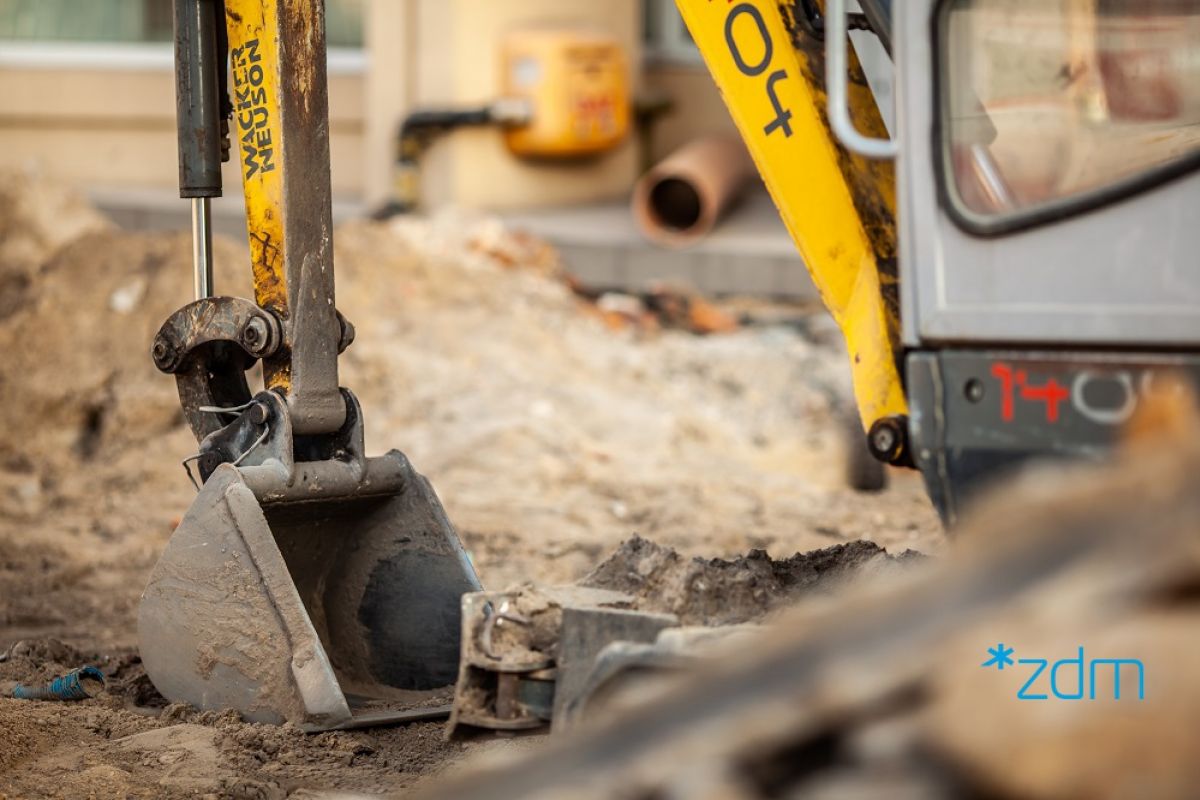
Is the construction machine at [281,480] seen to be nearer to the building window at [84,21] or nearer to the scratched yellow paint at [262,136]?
the scratched yellow paint at [262,136]

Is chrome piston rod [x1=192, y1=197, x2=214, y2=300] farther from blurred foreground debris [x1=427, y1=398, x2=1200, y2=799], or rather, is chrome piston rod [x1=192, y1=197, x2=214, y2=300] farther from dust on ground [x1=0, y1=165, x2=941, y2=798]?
blurred foreground debris [x1=427, y1=398, x2=1200, y2=799]

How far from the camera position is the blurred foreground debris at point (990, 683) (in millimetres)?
1682

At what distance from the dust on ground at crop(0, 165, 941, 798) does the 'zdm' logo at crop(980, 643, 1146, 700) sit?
3321mm

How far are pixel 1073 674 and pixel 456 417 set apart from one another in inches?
247

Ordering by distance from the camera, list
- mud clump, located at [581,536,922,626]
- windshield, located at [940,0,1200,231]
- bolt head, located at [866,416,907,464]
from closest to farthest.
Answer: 1. windshield, located at [940,0,1200,231]
2. mud clump, located at [581,536,922,626]
3. bolt head, located at [866,416,907,464]

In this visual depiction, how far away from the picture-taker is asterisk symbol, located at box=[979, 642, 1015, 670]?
1.78 metres

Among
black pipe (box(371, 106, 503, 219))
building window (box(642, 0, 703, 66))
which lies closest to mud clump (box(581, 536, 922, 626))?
black pipe (box(371, 106, 503, 219))

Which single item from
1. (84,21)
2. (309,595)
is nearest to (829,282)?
(309,595)

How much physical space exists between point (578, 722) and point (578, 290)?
6.94 m

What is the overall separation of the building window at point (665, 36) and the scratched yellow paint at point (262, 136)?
744cm

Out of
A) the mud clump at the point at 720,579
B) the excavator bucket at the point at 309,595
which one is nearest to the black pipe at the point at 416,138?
the excavator bucket at the point at 309,595

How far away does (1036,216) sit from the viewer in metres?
2.87

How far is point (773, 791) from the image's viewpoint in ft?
6.22

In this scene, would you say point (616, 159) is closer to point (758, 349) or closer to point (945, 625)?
point (758, 349)
